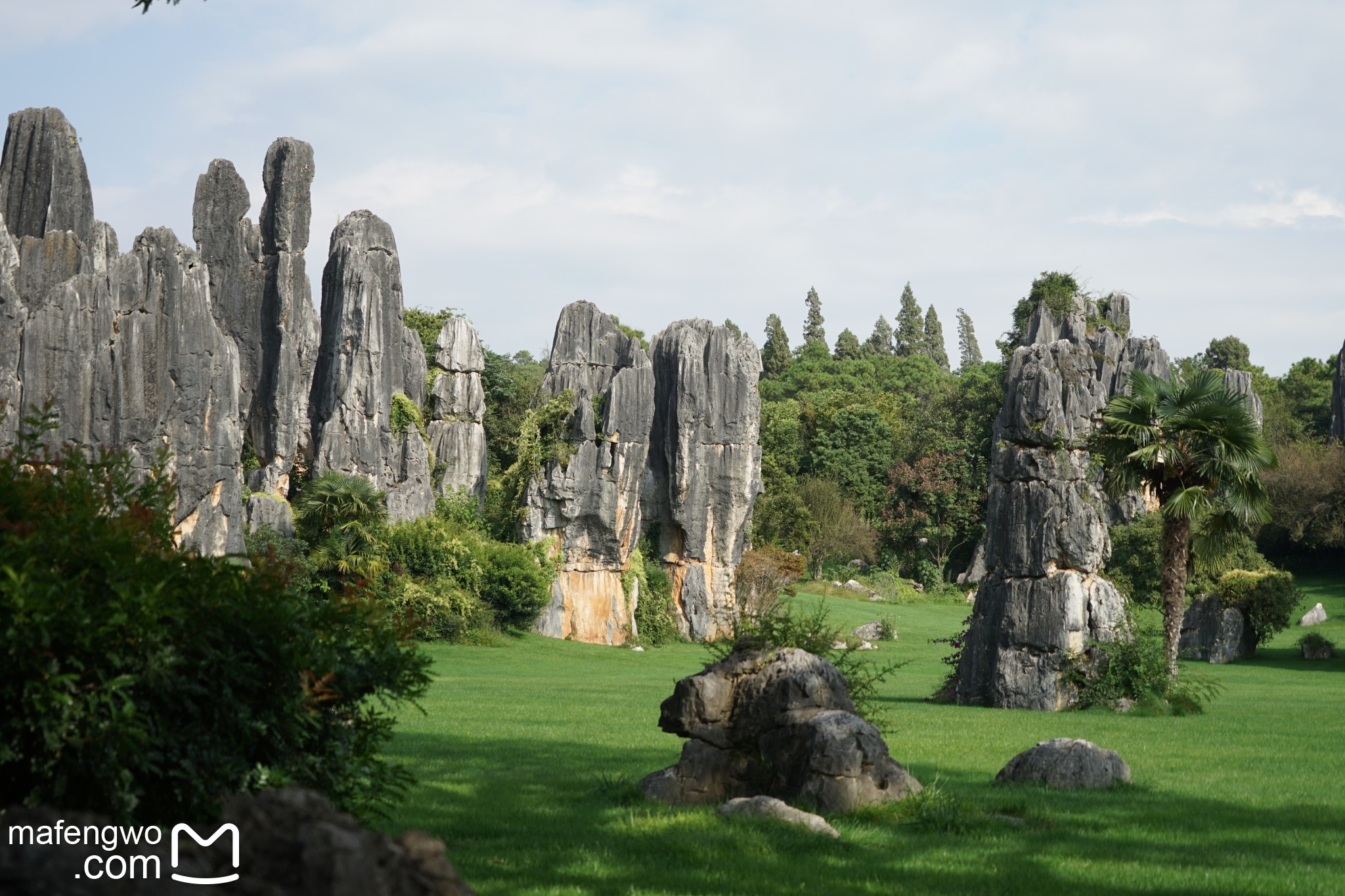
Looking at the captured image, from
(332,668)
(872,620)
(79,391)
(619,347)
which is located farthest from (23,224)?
(332,668)

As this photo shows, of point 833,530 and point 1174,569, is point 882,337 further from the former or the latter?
point 1174,569

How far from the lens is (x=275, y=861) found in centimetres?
381

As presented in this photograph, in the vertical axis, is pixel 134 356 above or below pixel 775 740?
above

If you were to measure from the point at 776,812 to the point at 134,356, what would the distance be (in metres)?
34.5

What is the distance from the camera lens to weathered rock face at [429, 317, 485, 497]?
51.8 meters

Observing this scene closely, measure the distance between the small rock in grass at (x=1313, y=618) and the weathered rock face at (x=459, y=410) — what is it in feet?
114

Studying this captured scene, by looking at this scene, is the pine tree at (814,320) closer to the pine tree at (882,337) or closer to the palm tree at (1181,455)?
the pine tree at (882,337)

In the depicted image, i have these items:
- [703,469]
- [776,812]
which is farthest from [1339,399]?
[776,812]

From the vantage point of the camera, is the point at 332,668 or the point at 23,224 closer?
the point at 332,668

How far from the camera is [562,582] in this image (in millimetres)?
47375

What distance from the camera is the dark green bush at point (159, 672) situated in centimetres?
546

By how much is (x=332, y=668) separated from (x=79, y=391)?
34879 millimetres

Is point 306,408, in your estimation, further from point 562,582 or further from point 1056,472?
point 1056,472

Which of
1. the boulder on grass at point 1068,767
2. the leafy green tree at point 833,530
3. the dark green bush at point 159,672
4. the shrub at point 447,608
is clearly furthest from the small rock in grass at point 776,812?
the leafy green tree at point 833,530
